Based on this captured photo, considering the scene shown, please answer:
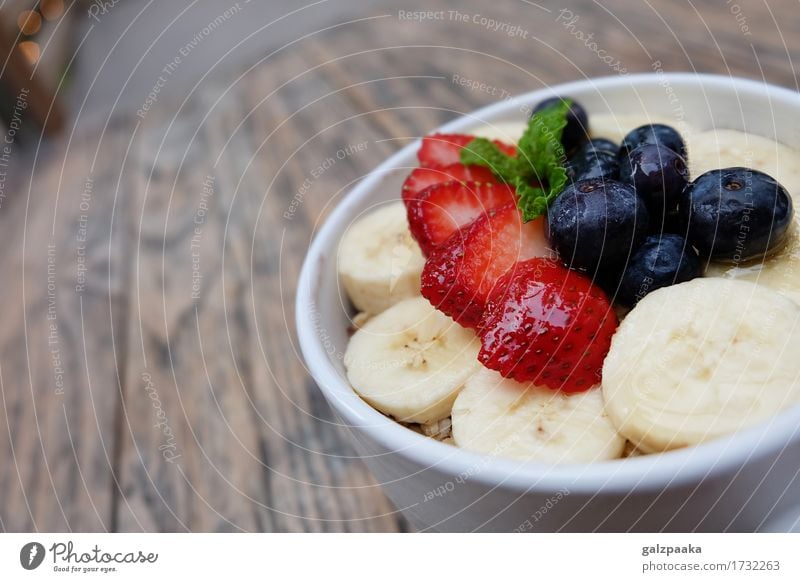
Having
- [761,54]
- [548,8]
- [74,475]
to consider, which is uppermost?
[548,8]

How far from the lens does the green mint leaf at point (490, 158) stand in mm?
700

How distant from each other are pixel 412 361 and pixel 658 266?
223mm

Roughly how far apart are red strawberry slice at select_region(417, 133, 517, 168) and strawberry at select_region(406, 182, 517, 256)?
→ 0.26 feet

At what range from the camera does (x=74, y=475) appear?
93 centimetres

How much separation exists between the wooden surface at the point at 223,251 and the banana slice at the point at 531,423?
27 cm

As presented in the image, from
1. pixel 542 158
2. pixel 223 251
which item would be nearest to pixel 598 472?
pixel 542 158

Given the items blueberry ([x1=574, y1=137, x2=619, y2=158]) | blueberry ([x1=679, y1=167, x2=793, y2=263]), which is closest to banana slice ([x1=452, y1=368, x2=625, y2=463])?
blueberry ([x1=679, y1=167, x2=793, y2=263])

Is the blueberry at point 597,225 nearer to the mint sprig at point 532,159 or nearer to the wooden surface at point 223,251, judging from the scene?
the mint sprig at point 532,159

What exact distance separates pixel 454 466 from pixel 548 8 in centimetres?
108

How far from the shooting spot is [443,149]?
780 millimetres
